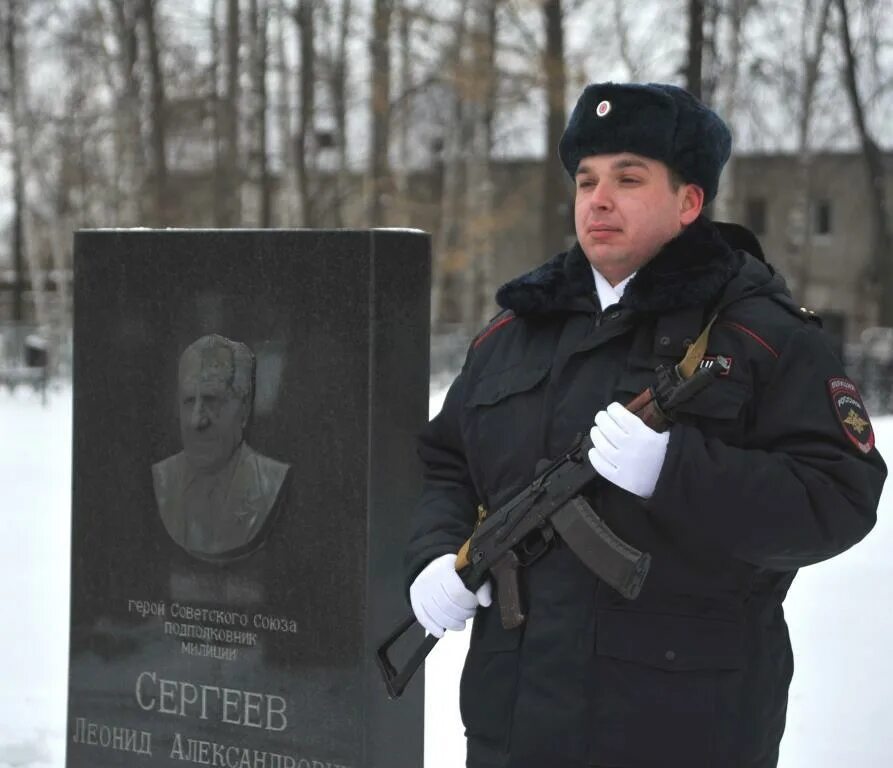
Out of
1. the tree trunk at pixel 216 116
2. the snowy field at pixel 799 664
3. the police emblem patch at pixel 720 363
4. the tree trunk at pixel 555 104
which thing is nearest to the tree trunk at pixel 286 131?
the tree trunk at pixel 216 116

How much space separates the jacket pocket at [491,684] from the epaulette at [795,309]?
0.78 meters

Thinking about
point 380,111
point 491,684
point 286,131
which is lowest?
point 491,684

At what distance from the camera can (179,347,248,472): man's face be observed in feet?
14.1

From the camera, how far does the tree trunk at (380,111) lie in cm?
2388

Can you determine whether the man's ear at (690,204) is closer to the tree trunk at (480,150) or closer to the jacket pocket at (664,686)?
the jacket pocket at (664,686)

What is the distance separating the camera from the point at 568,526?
2.70m

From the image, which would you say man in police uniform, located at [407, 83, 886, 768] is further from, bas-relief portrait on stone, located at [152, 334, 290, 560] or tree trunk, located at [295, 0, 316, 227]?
tree trunk, located at [295, 0, 316, 227]

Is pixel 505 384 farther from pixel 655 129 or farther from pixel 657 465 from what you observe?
pixel 655 129

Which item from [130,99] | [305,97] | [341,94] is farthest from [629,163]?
[341,94]

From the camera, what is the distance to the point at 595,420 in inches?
105

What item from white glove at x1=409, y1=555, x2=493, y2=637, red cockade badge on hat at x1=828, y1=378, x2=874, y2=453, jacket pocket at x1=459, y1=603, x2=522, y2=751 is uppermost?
red cockade badge on hat at x1=828, y1=378, x2=874, y2=453

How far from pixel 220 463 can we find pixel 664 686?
198 centimetres

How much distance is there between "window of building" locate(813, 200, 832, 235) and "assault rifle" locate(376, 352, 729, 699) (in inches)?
1634

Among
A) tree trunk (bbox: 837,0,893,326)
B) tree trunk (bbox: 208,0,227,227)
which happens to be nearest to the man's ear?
tree trunk (bbox: 837,0,893,326)
